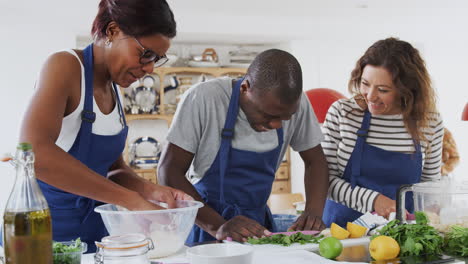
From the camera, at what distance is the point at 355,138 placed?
2293mm

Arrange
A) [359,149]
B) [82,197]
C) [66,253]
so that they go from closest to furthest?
[66,253], [82,197], [359,149]

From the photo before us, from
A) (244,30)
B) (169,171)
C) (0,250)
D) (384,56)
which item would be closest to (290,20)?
(244,30)

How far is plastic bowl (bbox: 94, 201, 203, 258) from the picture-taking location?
4.55 ft

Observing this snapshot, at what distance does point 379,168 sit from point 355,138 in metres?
0.16

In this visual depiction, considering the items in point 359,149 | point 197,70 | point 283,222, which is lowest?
point 283,222

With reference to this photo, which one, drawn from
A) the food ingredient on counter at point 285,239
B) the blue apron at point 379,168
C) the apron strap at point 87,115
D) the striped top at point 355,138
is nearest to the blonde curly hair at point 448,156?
the striped top at point 355,138

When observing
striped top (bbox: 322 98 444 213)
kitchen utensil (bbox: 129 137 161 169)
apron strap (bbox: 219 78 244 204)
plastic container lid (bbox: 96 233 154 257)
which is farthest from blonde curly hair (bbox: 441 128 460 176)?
plastic container lid (bbox: 96 233 154 257)

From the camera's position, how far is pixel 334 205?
239 centimetres

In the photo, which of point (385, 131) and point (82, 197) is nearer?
point (82, 197)

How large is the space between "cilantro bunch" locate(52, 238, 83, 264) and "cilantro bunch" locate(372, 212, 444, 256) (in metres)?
0.88

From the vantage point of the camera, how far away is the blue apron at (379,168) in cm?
227

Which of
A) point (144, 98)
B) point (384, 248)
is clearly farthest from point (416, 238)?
point (144, 98)

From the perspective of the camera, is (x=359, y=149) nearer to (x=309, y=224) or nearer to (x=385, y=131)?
(x=385, y=131)

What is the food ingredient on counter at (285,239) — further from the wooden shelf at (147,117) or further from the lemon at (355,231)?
the wooden shelf at (147,117)
